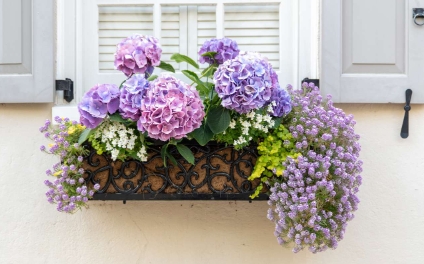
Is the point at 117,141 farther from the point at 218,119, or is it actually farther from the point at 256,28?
the point at 256,28

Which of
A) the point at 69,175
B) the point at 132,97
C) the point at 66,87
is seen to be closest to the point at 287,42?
the point at 132,97

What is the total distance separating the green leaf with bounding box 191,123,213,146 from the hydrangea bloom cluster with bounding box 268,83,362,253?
290 millimetres

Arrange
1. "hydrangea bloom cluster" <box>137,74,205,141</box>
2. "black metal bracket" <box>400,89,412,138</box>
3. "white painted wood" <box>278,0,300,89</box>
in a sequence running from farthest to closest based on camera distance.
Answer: "white painted wood" <box>278,0,300,89</box>, "black metal bracket" <box>400,89,412,138</box>, "hydrangea bloom cluster" <box>137,74,205,141</box>

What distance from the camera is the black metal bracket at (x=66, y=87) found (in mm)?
2043

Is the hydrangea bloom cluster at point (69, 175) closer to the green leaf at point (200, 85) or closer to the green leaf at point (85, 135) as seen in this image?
the green leaf at point (85, 135)

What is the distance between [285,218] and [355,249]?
53 cm

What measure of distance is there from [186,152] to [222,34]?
2.30 feet

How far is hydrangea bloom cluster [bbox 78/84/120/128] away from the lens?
1646 mm

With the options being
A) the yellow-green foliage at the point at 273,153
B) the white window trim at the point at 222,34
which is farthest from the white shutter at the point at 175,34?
the yellow-green foliage at the point at 273,153

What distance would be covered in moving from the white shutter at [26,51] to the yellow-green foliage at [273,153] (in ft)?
3.02

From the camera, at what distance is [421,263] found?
2008 mm

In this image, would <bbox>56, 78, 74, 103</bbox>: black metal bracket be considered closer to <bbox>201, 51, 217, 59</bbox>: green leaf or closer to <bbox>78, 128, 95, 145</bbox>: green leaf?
<bbox>78, 128, 95, 145</bbox>: green leaf

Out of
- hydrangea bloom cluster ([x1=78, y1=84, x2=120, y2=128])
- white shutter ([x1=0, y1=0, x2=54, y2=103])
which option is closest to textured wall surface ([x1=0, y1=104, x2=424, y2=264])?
white shutter ([x1=0, y1=0, x2=54, y2=103])

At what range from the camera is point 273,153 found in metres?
1.73
